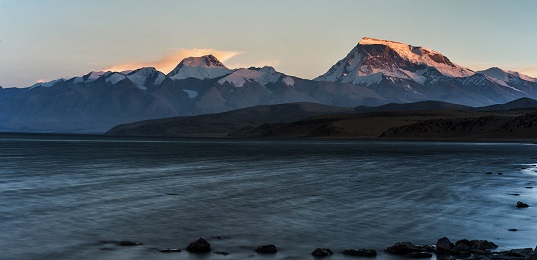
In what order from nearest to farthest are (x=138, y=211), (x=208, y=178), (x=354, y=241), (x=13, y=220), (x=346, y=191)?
1. (x=354, y=241)
2. (x=13, y=220)
3. (x=138, y=211)
4. (x=346, y=191)
5. (x=208, y=178)

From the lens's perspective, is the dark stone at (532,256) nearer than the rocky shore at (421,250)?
Yes

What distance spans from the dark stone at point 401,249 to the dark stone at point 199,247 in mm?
7714

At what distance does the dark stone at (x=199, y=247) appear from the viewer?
1022 inches

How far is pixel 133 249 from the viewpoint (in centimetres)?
2627

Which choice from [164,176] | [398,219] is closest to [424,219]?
[398,219]

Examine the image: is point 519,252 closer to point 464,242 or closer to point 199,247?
point 464,242

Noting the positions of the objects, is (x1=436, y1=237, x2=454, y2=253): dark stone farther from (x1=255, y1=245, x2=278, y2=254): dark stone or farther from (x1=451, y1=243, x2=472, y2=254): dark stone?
(x1=255, y1=245, x2=278, y2=254): dark stone

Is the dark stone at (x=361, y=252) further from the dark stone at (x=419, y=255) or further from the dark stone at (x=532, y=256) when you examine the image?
the dark stone at (x=532, y=256)

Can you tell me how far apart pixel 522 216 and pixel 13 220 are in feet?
95.8

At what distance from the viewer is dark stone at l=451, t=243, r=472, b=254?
25.5m

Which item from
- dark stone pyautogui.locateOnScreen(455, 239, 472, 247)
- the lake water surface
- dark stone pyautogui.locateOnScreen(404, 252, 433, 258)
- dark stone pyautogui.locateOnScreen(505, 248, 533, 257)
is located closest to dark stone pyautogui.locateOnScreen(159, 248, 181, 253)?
the lake water surface

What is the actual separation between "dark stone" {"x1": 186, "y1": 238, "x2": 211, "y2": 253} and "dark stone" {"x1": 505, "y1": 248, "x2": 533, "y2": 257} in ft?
41.0

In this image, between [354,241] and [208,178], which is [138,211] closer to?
[354,241]

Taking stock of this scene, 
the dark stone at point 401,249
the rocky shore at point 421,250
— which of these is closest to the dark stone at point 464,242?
the rocky shore at point 421,250
